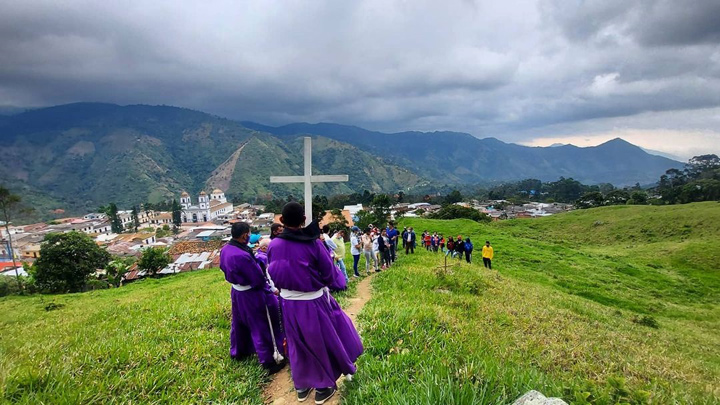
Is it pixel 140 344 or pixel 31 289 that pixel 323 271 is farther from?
pixel 31 289

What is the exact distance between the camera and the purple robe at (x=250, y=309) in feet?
14.8

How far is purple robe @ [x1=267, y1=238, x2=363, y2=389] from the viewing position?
147 inches

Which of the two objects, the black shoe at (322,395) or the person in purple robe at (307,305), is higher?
the person in purple robe at (307,305)

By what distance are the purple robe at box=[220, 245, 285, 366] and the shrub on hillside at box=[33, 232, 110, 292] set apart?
1190 inches

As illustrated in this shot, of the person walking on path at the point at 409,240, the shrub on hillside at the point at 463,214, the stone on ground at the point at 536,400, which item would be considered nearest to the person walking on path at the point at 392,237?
the person walking on path at the point at 409,240

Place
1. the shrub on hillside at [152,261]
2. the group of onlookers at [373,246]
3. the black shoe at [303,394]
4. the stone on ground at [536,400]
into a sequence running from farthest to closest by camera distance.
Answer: the shrub on hillside at [152,261] → the group of onlookers at [373,246] → the black shoe at [303,394] → the stone on ground at [536,400]

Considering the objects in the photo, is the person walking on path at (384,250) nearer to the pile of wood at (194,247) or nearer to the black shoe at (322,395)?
the black shoe at (322,395)

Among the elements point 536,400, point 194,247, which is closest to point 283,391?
point 536,400

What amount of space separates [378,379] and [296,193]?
523 ft

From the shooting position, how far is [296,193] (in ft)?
525

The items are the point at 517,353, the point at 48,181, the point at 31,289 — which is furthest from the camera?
the point at 48,181

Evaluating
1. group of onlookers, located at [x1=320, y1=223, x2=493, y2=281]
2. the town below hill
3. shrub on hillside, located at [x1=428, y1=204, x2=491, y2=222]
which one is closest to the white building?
the town below hill

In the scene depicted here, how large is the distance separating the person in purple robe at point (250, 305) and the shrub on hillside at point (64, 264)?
99.4 feet

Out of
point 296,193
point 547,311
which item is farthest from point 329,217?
point 296,193
